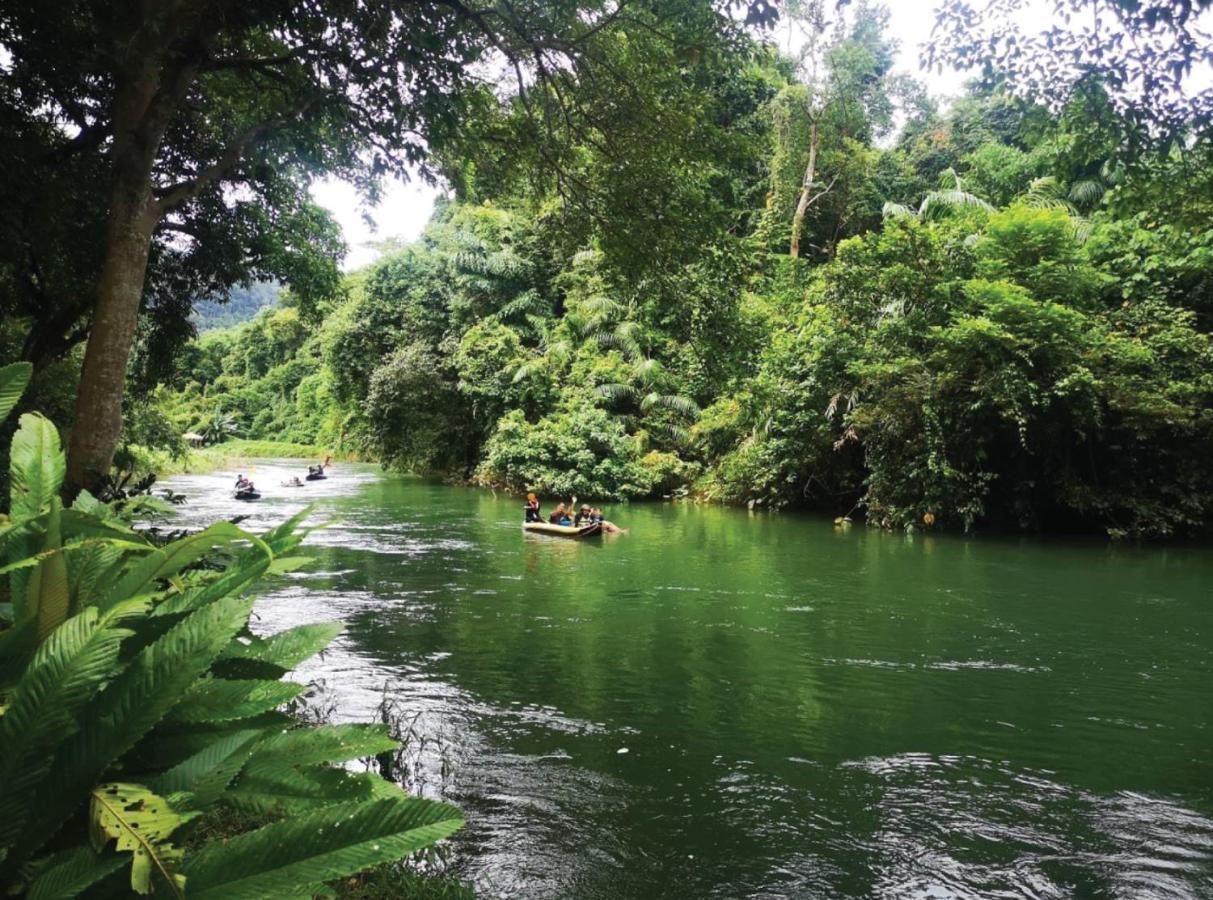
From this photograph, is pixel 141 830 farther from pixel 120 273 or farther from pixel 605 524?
pixel 605 524

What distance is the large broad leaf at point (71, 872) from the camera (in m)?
0.96

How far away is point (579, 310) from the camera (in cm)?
2838

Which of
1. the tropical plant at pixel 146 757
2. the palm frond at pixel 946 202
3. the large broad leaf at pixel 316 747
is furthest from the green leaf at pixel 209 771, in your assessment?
the palm frond at pixel 946 202

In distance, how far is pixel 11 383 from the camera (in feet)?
5.09

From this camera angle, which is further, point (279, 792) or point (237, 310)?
point (237, 310)

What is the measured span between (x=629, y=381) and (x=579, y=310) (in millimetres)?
3609

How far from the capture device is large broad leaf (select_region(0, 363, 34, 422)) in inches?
59.7

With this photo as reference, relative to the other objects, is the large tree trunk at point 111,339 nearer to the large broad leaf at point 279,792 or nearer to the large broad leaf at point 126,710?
the large broad leaf at point 279,792

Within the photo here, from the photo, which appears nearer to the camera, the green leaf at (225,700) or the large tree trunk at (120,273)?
the green leaf at (225,700)

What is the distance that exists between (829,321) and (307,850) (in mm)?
20057

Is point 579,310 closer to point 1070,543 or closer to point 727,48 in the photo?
point 1070,543

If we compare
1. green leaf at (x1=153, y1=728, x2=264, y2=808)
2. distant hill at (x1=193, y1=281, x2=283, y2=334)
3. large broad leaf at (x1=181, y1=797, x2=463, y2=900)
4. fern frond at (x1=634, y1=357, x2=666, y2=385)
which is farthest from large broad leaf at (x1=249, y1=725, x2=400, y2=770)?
distant hill at (x1=193, y1=281, x2=283, y2=334)

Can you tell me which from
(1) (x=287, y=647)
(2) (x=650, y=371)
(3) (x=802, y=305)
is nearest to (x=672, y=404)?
(2) (x=650, y=371)

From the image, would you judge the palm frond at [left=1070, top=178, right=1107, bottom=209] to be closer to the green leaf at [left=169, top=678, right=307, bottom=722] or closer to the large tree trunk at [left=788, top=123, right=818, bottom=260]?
the large tree trunk at [left=788, top=123, right=818, bottom=260]
